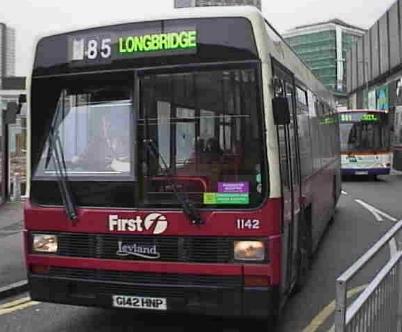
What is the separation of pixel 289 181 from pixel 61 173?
200 centimetres


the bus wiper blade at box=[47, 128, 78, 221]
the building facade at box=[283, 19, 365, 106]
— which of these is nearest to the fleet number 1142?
the bus wiper blade at box=[47, 128, 78, 221]

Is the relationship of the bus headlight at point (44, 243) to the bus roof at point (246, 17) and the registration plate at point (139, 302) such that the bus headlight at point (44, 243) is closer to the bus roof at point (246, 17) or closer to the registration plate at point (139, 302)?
the registration plate at point (139, 302)

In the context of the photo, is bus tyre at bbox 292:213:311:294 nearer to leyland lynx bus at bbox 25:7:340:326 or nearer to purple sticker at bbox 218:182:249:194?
leyland lynx bus at bbox 25:7:340:326

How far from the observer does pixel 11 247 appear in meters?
11.1

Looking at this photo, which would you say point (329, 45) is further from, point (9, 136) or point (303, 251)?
point (303, 251)

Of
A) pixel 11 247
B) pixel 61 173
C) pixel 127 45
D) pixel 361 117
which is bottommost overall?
pixel 11 247

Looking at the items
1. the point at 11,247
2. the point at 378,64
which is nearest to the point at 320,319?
the point at 11,247

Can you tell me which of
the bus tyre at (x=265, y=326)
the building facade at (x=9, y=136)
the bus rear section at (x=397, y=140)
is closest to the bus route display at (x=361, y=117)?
the bus rear section at (x=397, y=140)

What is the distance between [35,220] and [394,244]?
2939 mm

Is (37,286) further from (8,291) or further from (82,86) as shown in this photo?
(8,291)

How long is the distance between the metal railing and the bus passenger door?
103 centimetres

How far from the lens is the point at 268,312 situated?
5.32m

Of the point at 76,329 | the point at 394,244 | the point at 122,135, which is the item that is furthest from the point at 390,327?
the point at 76,329

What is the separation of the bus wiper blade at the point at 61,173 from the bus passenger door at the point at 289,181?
1.75m
